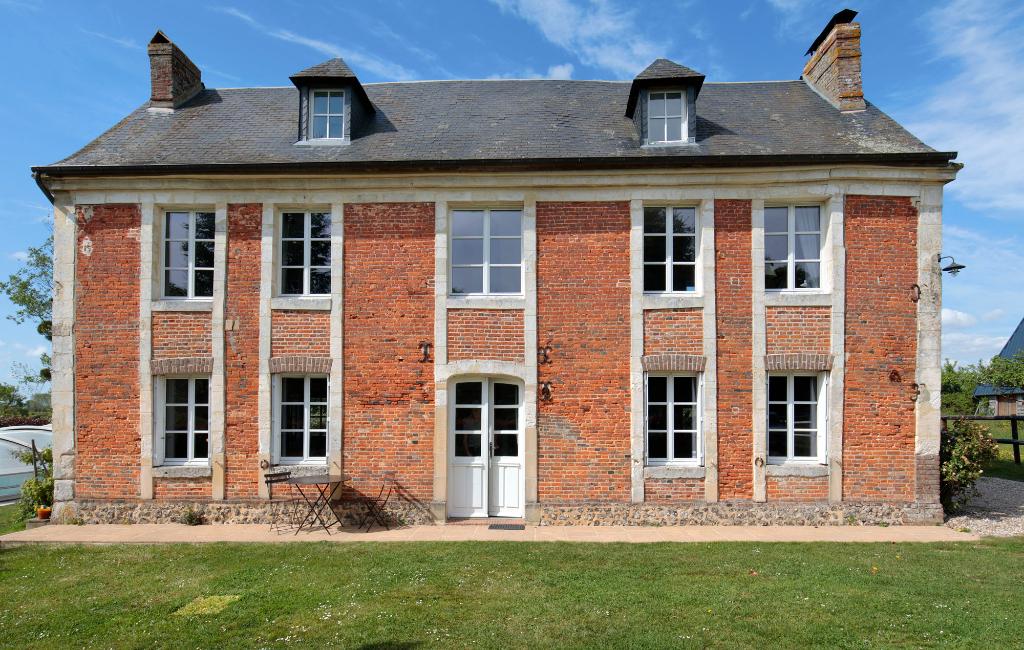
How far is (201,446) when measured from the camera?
9203 millimetres

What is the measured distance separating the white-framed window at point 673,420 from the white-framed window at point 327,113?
6.82 m

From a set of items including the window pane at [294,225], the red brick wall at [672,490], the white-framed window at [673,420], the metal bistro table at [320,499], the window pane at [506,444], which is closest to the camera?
the metal bistro table at [320,499]

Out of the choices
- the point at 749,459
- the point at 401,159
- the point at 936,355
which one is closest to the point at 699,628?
the point at 749,459

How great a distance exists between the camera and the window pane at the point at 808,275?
9094mm

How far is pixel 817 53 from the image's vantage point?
36.6 ft

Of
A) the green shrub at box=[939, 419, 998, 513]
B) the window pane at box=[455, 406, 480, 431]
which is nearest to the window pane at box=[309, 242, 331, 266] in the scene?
the window pane at box=[455, 406, 480, 431]

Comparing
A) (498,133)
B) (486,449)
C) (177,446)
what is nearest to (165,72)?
(498,133)

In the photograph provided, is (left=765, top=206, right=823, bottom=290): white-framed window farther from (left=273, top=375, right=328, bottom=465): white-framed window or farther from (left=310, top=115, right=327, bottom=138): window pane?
(left=310, top=115, right=327, bottom=138): window pane

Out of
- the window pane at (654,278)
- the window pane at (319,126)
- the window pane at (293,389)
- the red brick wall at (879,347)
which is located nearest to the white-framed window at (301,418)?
the window pane at (293,389)

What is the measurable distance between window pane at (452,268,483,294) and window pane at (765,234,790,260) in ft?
15.1

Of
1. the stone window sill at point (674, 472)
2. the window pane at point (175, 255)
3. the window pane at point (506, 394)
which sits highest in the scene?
the window pane at point (175, 255)

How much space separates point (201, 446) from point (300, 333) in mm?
2475

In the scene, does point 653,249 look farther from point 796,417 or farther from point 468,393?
point 468,393

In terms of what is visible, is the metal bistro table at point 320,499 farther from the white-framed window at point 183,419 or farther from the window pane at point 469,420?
the window pane at point 469,420
